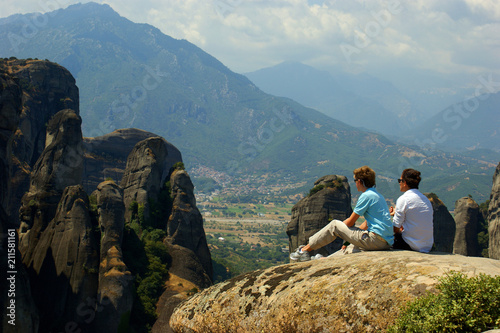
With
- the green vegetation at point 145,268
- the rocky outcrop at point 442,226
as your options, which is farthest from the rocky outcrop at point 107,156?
the rocky outcrop at point 442,226

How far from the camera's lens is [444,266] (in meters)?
7.27

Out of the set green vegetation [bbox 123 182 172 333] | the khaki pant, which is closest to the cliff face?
green vegetation [bbox 123 182 172 333]

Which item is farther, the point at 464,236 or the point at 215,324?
the point at 464,236

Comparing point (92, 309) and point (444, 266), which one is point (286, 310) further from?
point (92, 309)

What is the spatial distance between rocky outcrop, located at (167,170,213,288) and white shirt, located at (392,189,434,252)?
1661 inches

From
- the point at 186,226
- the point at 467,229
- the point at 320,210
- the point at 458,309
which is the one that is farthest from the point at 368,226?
the point at 467,229

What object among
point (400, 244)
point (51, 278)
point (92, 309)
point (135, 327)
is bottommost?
point (135, 327)

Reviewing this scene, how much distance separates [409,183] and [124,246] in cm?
4040

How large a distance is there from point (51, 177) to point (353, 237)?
39.4 m

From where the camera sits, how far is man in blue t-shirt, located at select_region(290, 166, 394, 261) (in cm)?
959

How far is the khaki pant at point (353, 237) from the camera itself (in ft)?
31.6

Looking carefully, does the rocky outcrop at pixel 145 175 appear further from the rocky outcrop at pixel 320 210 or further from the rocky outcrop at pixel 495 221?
the rocky outcrop at pixel 495 221

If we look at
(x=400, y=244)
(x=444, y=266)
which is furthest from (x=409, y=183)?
(x=444, y=266)

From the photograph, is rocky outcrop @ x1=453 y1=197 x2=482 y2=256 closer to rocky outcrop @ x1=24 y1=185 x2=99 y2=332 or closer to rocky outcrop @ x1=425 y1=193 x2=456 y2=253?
rocky outcrop @ x1=425 y1=193 x2=456 y2=253
